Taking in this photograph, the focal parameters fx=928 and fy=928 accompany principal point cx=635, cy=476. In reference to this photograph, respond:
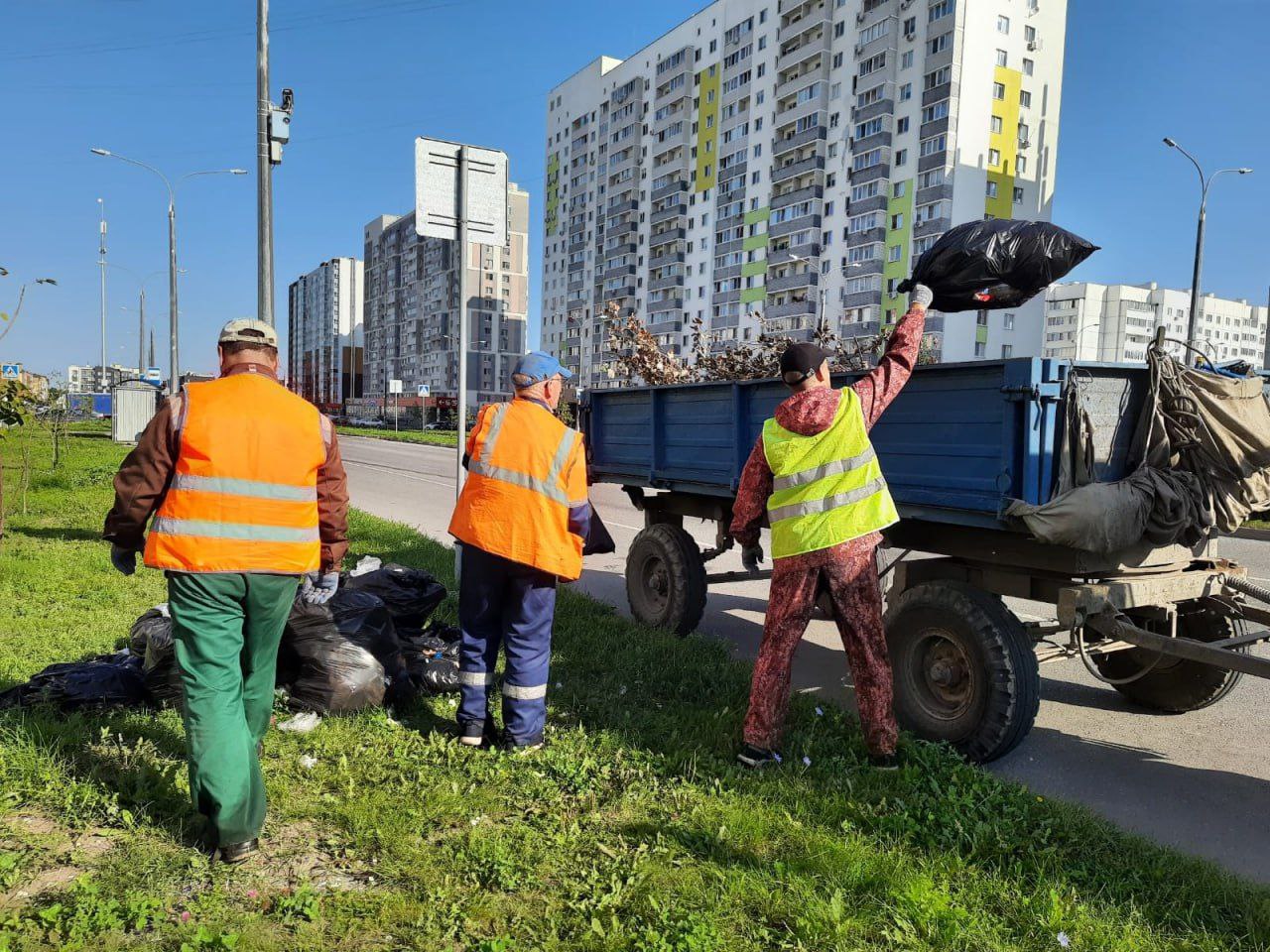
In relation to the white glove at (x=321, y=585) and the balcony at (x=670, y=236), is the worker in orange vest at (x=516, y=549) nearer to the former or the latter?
the white glove at (x=321, y=585)

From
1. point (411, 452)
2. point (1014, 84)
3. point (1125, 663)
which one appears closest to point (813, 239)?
point (1014, 84)

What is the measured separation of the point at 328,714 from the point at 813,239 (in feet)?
199

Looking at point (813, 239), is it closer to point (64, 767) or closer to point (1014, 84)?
point (1014, 84)

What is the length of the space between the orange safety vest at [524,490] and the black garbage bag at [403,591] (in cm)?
140

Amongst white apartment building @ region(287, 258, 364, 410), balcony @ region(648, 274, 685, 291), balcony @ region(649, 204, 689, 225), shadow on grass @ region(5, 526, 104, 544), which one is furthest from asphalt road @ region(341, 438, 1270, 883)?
white apartment building @ region(287, 258, 364, 410)

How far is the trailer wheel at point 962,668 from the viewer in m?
4.14

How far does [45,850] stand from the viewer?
3139mm

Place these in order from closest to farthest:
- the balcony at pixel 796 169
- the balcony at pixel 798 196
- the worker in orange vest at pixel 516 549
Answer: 1. the worker in orange vest at pixel 516 549
2. the balcony at pixel 796 169
3. the balcony at pixel 798 196

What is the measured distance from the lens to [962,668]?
14.5 ft

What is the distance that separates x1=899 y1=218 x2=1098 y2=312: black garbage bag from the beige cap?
3.13 m

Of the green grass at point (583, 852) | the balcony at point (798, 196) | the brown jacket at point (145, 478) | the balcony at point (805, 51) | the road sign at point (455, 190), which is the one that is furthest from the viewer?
the balcony at point (798, 196)

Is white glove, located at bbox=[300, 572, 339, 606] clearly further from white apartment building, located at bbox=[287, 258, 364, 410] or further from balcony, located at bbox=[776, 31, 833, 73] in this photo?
white apartment building, located at bbox=[287, 258, 364, 410]

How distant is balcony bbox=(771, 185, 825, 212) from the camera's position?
60750mm

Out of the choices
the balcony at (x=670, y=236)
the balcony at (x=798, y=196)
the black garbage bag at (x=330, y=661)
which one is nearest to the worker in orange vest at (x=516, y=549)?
the black garbage bag at (x=330, y=661)
